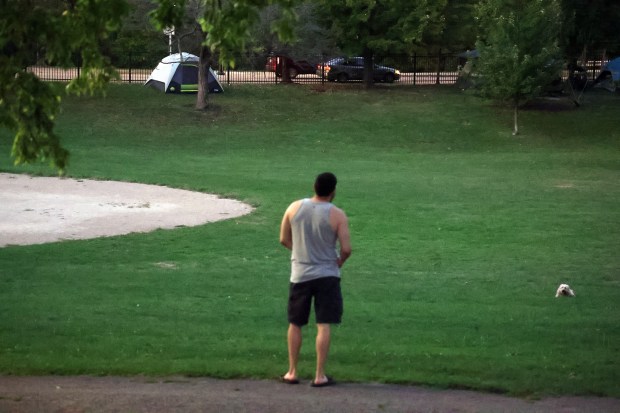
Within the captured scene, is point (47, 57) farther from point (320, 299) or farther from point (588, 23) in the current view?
point (588, 23)

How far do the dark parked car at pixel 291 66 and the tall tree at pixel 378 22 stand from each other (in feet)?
11.8

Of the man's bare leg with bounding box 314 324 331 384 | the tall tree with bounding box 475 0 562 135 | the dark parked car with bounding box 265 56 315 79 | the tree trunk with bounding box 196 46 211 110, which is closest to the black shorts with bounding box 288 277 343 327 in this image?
the man's bare leg with bounding box 314 324 331 384

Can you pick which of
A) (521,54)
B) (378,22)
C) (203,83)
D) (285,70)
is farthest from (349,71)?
(521,54)

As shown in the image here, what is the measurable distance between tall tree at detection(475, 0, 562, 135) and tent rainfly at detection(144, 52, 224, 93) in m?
13.5

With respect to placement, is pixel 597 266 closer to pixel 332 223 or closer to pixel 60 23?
pixel 332 223

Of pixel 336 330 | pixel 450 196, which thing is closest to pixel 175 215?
pixel 450 196

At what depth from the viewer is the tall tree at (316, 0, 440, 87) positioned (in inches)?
1905

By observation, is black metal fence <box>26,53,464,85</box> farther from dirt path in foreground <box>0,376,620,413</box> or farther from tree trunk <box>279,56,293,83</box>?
dirt path in foreground <box>0,376,620,413</box>

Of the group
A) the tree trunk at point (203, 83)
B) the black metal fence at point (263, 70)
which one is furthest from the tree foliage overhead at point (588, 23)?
the tree trunk at point (203, 83)

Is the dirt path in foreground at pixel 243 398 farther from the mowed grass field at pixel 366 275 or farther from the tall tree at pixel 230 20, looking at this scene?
the tall tree at pixel 230 20

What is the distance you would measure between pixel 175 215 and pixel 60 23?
13.6 metres

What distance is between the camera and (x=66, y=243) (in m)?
17.4

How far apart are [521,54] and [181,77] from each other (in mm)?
16958

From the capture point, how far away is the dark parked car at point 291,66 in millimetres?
52912
